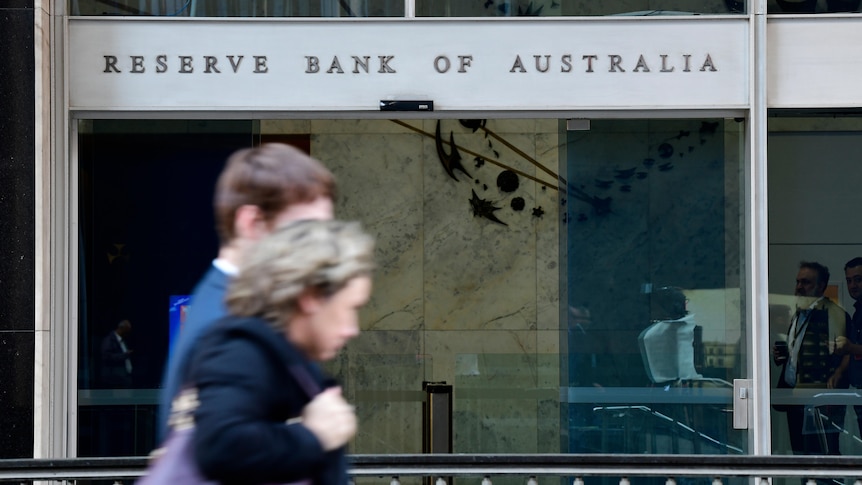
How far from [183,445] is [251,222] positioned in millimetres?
436

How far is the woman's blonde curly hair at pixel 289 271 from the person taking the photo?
1.75 metres

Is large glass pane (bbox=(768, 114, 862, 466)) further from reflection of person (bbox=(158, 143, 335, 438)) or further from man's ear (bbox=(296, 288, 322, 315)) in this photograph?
man's ear (bbox=(296, 288, 322, 315))

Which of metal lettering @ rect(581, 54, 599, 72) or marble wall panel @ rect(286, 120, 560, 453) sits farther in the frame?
marble wall panel @ rect(286, 120, 560, 453)

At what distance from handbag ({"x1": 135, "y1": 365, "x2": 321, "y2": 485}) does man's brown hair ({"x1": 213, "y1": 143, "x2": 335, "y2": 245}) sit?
0.36m

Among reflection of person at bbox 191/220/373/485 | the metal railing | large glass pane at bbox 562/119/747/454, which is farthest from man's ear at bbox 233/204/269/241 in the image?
large glass pane at bbox 562/119/747/454

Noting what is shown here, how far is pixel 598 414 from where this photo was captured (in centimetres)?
762

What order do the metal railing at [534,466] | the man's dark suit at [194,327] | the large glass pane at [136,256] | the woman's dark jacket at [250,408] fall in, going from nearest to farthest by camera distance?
1. the woman's dark jacket at [250,408]
2. the man's dark suit at [194,327]
3. the metal railing at [534,466]
4. the large glass pane at [136,256]

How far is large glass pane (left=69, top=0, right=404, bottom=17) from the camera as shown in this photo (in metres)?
7.19

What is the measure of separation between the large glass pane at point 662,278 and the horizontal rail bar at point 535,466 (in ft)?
7.72

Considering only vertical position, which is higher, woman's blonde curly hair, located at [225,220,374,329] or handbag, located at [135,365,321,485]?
woman's blonde curly hair, located at [225,220,374,329]

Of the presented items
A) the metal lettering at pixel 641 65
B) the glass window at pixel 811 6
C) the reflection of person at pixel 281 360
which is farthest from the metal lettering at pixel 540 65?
the reflection of person at pixel 281 360

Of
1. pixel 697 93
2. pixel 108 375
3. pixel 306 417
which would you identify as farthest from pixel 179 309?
pixel 306 417

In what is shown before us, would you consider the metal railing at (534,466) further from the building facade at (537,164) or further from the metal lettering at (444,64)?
the metal lettering at (444,64)

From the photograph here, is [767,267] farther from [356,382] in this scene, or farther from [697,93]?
[356,382]
